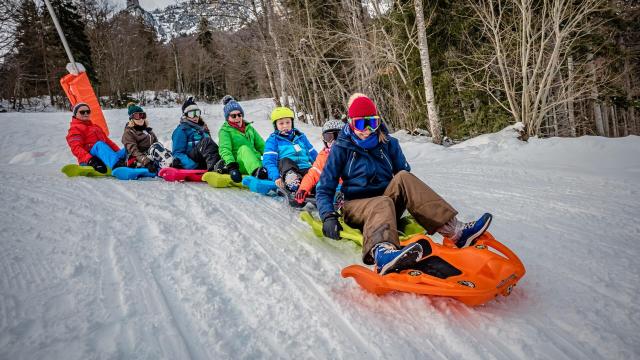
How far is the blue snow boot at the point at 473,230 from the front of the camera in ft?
6.46

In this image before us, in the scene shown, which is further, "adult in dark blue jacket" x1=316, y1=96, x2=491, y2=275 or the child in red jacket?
the child in red jacket

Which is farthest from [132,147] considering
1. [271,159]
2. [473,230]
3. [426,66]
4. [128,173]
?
[426,66]

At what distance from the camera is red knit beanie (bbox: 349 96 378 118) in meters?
2.49

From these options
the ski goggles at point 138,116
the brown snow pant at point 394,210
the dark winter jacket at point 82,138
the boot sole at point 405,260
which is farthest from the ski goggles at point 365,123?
the dark winter jacket at point 82,138

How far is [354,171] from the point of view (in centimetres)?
258

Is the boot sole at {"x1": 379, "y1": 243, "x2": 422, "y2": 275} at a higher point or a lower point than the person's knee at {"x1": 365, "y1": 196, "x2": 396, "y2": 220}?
lower

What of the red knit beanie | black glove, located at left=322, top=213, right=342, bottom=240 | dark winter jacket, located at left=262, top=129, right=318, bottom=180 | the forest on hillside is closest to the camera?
black glove, located at left=322, top=213, right=342, bottom=240

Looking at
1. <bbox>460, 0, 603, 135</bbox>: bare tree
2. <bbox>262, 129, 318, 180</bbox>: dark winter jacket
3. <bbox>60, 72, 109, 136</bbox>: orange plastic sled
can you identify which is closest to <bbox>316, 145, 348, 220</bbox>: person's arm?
<bbox>262, 129, 318, 180</bbox>: dark winter jacket

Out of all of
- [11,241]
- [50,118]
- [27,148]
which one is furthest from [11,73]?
[11,241]

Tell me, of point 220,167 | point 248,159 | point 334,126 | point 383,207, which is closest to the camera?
point 383,207

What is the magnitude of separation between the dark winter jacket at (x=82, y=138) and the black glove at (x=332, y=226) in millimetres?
4748

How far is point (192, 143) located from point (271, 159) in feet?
6.16

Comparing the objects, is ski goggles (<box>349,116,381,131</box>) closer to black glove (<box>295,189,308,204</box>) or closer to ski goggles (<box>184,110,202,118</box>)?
black glove (<box>295,189,308,204</box>)

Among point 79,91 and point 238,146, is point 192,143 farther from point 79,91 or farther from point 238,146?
point 79,91
